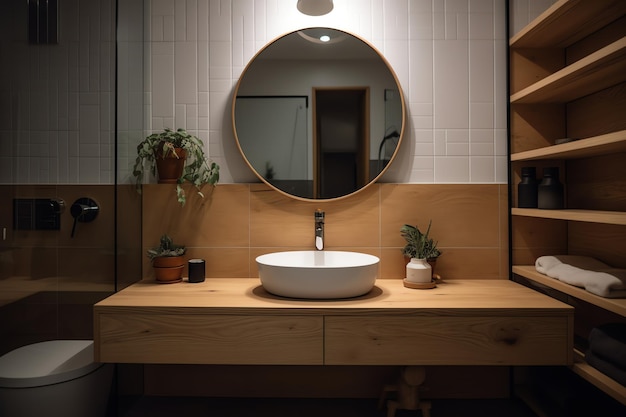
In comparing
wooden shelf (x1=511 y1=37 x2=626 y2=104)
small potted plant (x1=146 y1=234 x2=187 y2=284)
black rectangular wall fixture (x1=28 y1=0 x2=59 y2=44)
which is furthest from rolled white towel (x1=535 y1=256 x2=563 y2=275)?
black rectangular wall fixture (x1=28 y1=0 x2=59 y2=44)

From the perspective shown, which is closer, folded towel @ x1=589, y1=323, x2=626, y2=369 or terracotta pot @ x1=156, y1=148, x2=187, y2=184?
folded towel @ x1=589, y1=323, x2=626, y2=369

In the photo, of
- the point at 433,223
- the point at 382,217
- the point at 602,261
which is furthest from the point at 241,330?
the point at 602,261

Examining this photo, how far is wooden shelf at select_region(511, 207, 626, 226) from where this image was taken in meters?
1.24

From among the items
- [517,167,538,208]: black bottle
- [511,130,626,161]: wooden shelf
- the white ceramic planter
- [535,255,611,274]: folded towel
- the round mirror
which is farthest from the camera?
the round mirror

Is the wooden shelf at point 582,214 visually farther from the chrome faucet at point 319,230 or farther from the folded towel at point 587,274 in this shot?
the chrome faucet at point 319,230

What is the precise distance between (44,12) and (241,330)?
4.40 ft

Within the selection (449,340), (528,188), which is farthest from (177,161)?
(528,188)

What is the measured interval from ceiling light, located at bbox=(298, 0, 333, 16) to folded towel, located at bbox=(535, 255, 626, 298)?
4.86 ft

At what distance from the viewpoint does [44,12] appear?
143 cm

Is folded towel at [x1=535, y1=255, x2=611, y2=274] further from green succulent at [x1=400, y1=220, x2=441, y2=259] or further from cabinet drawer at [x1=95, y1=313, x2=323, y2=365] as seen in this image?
cabinet drawer at [x1=95, y1=313, x2=323, y2=365]

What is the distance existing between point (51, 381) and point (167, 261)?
60cm

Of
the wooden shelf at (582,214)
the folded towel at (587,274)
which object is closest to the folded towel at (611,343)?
the folded towel at (587,274)

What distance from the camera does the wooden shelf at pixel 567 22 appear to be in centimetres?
150

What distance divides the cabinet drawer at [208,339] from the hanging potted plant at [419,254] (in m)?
0.51
